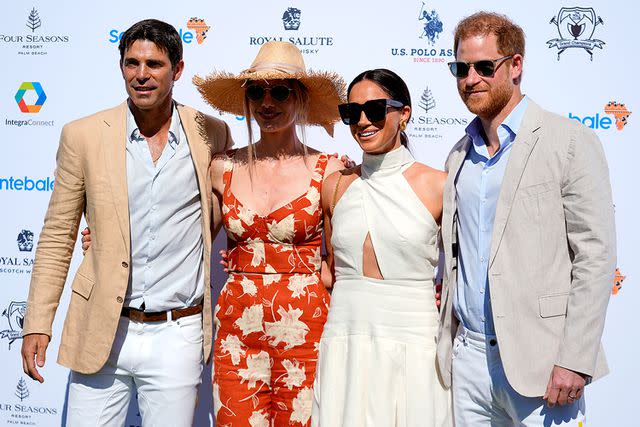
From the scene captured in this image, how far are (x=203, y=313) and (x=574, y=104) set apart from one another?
7.10 feet

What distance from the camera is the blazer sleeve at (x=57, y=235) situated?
2809mm

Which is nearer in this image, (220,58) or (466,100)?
(466,100)

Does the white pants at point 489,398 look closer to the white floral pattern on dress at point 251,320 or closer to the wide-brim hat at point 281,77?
the white floral pattern on dress at point 251,320

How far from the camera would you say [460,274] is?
98.4 inches

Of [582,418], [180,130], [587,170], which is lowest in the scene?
[582,418]

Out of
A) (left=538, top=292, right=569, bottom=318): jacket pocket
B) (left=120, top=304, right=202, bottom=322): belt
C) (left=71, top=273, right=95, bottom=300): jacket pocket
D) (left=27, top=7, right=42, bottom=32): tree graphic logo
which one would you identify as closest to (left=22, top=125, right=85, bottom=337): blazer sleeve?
(left=71, top=273, right=95, bottom=300): jacket pocket

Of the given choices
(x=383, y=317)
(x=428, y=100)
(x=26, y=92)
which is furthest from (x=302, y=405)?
(x=26, y=92)

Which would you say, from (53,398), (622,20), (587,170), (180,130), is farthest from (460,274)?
(53,398)

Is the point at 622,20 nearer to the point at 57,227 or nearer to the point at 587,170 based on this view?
the point at 587,170

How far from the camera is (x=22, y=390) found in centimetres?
407

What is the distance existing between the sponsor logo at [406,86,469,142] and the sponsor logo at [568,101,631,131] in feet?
2.04

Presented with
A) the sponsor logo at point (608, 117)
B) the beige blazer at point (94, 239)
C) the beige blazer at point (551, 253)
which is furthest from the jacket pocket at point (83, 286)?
the sponsor logo at point (608, 117)

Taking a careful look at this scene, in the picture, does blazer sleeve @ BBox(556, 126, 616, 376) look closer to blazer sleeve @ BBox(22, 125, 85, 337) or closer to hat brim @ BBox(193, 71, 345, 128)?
hat brim @ BBox(193, 71, 345, 128)

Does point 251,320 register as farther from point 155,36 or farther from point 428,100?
point 428,100
